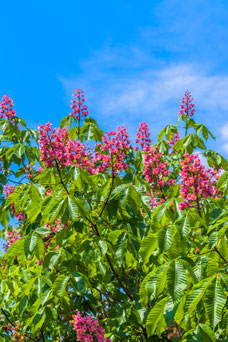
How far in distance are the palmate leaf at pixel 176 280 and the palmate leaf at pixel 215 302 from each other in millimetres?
174

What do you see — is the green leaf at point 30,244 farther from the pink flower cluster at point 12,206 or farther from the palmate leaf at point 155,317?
the pink flower cluster at point 12,206

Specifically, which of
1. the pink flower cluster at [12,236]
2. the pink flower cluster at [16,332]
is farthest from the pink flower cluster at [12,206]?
the pink flower cluster at [16,332]

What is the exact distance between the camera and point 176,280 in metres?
2.43

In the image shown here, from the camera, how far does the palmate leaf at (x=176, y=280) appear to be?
7.82ft

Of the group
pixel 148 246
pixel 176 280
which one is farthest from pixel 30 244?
pixel 176 280

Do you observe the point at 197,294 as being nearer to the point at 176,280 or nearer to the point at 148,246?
the point at 176,280

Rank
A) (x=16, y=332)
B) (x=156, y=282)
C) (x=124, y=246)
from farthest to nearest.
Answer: (x=16, y=332)
(x=124, y=246)
(x=156, y=282)

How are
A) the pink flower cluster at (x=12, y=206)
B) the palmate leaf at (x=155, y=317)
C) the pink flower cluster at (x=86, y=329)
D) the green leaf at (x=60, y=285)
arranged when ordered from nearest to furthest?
the palmate leaf at (x=155, y=317), the green leaf at (x=60, y=285), the pink flower cluster at (x=86, y=329), the pink flower cluster at (x=12, y=206)

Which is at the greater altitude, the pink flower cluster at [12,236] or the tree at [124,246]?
the pink flower cluster at [12,236]

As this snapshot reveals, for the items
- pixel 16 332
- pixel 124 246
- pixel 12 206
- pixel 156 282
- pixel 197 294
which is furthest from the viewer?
pixel 12 206

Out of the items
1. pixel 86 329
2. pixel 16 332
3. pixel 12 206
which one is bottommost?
pixel 86 329

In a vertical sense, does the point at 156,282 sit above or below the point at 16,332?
below

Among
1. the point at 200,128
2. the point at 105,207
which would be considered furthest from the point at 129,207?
the point at 200,128

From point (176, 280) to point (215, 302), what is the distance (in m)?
0.28
